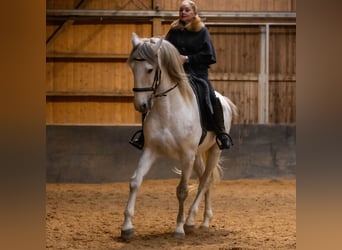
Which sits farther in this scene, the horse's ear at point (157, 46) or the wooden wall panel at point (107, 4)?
the wooden wall panel at point (107, 4)

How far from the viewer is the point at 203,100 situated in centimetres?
561

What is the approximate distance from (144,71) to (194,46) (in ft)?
2.97

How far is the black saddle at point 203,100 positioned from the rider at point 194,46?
0.21 feet

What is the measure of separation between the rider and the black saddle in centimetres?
6

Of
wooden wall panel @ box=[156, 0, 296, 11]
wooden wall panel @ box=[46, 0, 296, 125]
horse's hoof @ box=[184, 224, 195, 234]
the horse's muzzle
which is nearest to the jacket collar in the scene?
the horse's muzzle

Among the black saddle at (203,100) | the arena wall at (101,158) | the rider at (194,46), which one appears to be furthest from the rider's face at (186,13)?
the arena wall at (101,158)

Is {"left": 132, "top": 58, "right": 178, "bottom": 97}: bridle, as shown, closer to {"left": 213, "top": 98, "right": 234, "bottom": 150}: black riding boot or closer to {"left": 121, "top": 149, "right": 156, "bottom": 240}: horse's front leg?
{"left": 121, "top": 149, "right": 156, "bottom": 240}: horse's front leg

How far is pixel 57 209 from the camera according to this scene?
7.20 metres

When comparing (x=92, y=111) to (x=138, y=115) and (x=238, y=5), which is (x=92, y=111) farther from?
(x=238, y=5)

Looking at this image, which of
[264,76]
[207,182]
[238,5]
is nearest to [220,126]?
[207,182]

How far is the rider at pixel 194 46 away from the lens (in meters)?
5.56

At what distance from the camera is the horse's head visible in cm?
479

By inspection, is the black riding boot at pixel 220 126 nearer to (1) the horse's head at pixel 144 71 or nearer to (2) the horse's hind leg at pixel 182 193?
(2) the horse's hind leg at pixel 182 193

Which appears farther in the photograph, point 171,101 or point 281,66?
point 281,66
